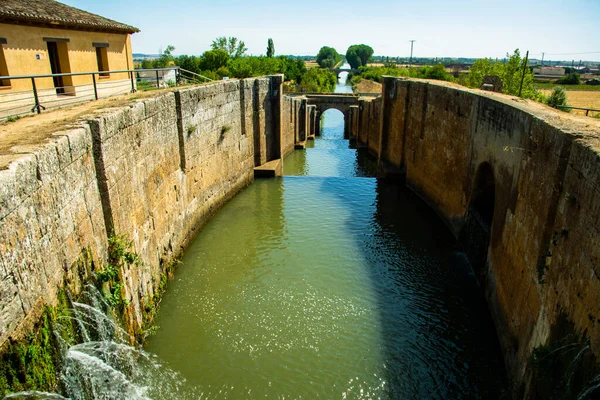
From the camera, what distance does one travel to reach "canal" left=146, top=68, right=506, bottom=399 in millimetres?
6711

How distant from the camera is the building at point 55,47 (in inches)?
416

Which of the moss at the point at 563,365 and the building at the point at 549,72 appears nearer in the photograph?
the moss at the point at 563,365

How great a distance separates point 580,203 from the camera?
521cm

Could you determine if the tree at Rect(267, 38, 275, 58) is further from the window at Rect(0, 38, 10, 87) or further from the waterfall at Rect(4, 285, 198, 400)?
the waterfall at Rect(4, 285, 198, 400)

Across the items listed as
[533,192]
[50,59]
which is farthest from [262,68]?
[533,192]

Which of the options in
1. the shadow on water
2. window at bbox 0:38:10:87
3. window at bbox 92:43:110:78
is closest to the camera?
the shadow on water

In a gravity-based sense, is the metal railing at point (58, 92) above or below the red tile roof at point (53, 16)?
below

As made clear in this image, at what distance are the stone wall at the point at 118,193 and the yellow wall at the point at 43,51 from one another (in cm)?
403

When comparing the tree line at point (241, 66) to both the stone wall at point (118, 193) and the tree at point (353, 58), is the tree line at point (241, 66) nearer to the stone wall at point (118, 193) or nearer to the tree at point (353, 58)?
the stone wall at point (118, 193)

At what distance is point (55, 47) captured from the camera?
12.7 meters

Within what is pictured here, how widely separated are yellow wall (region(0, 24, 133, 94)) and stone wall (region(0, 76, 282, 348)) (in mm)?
4033

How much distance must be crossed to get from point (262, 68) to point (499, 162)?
3929 centimetres

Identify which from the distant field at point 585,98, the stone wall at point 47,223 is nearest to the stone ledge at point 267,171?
the stone wall at point 47,223

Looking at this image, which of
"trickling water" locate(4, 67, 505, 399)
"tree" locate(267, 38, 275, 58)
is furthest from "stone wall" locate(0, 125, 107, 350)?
"tree" locate(267, 38, 275, 58)
